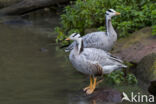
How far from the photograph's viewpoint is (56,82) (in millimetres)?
7922

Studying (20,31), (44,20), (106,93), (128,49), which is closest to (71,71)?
(128,49)

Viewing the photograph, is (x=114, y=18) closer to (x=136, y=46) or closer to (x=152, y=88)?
(x=136, y=46)

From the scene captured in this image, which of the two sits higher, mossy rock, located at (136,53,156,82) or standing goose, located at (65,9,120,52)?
standing goose, located at (65,9,120,52)

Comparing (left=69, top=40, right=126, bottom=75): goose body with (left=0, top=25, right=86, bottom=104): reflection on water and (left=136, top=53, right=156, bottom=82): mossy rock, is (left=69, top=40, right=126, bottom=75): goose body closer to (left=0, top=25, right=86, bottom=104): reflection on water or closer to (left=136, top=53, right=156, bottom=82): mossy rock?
(left=136, top=53, right=156, bottom=82): mossy rock

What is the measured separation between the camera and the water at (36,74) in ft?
22.9

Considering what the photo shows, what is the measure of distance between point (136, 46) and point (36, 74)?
8.09 feet

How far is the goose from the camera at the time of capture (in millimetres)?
7051

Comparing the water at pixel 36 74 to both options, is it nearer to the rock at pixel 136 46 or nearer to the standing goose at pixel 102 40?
the standing goose at pixel 102 40

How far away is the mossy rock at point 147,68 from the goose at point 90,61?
544 mm

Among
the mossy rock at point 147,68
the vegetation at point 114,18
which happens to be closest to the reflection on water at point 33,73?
the vegetation at point 114,18

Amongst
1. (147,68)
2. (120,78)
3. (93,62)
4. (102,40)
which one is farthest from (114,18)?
(93,62)

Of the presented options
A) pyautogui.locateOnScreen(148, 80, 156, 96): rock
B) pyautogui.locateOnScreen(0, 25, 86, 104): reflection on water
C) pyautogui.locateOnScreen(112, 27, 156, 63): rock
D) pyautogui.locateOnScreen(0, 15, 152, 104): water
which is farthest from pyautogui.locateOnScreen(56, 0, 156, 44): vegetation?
pyautogui.locateOnScreen(148, 80, 156, 96): rock

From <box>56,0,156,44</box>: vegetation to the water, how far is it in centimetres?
93

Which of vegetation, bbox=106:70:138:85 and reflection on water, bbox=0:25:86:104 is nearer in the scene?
reflection on water, bbox=0:25:86:104
